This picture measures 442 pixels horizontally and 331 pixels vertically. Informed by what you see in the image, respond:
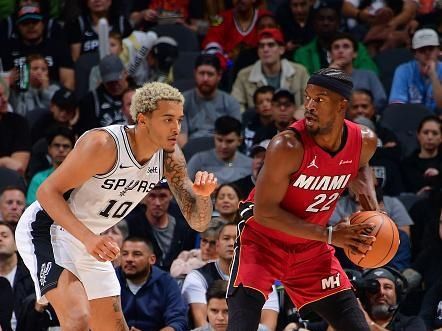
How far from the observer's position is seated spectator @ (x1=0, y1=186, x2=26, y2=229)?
8.94 m

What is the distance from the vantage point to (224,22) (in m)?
12.0

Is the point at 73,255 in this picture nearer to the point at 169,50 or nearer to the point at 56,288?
the point at 56,288

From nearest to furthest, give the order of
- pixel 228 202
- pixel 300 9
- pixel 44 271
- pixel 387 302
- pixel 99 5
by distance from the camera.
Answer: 1. pixel 44 271
2. pixel 387 302
3. pixel 228 202
4. pixel 99 5
5. pixel 300 9

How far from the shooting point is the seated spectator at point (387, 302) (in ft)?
25.0

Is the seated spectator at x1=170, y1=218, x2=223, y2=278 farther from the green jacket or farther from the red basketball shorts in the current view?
the green jacket

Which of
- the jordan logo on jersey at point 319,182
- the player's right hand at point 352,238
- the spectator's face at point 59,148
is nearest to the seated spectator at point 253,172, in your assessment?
the spectator's face at point 59,148

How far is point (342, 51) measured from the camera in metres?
10.9

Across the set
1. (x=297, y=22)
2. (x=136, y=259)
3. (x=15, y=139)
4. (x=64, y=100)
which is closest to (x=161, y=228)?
(x=136, y=259)

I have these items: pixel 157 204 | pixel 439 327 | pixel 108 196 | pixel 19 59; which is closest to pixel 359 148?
pixel 108 196

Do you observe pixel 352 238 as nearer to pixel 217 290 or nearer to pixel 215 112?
pixel 217 290

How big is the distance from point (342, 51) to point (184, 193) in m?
5.17

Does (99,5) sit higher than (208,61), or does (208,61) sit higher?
(99,5)

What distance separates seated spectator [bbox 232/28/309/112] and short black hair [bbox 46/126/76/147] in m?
2.18

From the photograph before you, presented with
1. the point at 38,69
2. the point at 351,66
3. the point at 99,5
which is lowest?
the point at 351,66
